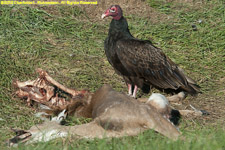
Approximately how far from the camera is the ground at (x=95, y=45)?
18.8ft

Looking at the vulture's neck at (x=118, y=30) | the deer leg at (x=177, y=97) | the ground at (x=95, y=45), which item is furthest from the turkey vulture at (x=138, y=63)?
the ground at (x=95, y=45)

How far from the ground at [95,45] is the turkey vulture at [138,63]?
0.27 m

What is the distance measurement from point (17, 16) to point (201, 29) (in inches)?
133

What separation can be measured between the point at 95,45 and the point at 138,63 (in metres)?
1.46

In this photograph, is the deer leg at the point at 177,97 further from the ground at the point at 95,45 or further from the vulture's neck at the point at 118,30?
the vulture's neck at the point at 118,30

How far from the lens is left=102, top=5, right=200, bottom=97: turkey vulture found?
19.6 feet

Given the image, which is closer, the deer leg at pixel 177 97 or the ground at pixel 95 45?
the ground at pixel 95 45

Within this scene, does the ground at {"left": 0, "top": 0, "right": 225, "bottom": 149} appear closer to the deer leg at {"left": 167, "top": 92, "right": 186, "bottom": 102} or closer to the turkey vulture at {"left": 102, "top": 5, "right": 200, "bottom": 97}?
the deer leg at {"left": 167, "top": 92, "right": 186, "bottom": 102}

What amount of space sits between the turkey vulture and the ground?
0.27 meters

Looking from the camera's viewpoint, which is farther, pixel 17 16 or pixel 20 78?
pixel 17 16

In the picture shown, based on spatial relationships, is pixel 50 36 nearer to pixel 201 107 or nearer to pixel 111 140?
pixel 201 107

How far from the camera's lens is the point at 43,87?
5.22m

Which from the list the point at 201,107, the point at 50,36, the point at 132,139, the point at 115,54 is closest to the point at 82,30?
the point at 50,36

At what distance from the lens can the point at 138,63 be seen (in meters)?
5.98
